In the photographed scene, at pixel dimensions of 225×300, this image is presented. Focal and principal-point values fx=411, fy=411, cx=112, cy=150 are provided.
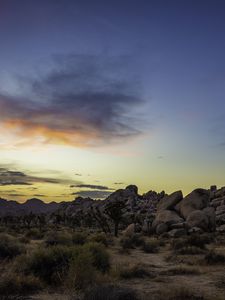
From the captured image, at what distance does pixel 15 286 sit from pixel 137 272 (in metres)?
5.04

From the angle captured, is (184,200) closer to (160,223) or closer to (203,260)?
(160,223)

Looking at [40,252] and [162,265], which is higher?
[40,252]

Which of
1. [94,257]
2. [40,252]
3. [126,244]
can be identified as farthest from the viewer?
[126,244]

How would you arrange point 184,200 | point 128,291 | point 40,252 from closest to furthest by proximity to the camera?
point 128,291, point 40,252, point 184,200

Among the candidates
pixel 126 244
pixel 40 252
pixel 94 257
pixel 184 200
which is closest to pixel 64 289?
pixel 40 252

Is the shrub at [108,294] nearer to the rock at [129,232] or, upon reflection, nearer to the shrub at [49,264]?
the shrub at [49,264]

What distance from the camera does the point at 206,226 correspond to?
4822 centimetres

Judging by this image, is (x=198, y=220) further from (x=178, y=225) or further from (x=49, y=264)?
(x=49, y=264)

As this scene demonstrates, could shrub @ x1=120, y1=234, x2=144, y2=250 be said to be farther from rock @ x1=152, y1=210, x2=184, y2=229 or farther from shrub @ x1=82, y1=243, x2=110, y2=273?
rock @ x1=152, y1=210, x2=184, y2=229

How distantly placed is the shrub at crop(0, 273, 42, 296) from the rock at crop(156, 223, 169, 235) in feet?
120

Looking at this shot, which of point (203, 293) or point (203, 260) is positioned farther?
point (203, 260)

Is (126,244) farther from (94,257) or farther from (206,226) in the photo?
(206,226)

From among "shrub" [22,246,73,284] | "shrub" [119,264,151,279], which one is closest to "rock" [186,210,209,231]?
"shrub" [119,264,151,279]

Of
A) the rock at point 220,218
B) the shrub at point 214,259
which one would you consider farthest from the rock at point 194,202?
the shrub at point 214,259
